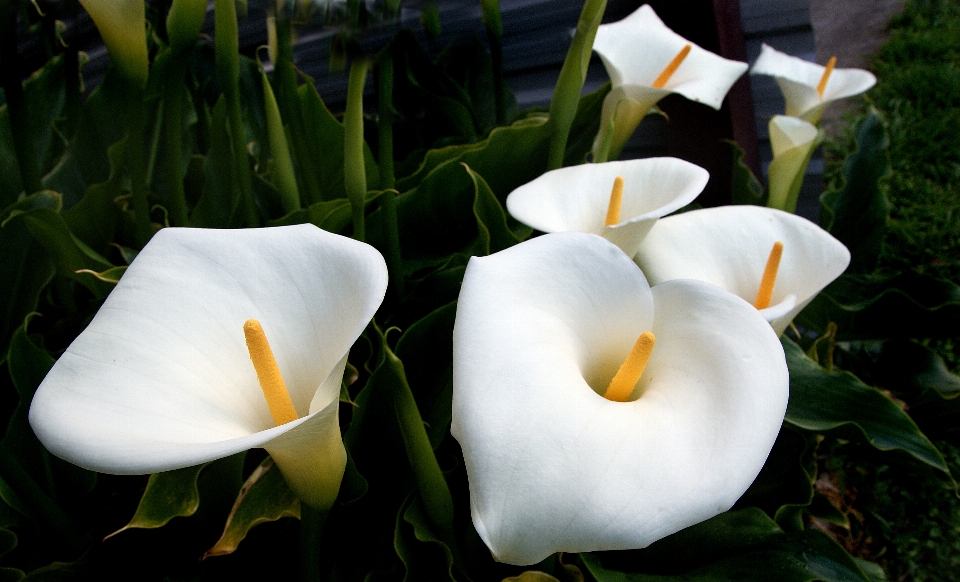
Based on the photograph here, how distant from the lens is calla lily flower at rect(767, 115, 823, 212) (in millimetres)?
704

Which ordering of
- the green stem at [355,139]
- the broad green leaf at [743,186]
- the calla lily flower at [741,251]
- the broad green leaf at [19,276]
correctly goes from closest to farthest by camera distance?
the green stem at [355,139], the calla lily flower at [741,251], the broad green leaf at [19,276], the broad green leaf at [743,186]

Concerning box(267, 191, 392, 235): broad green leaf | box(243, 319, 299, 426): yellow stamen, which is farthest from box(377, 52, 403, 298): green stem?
box(243, 319, 299, 426): yellow stamen

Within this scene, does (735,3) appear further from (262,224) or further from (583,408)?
(583,408)

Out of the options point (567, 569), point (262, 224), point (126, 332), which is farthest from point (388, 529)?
point (262, 224)

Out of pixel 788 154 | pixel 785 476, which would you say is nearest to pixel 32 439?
pixel 785 476

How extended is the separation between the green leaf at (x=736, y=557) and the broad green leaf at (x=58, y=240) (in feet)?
1.61

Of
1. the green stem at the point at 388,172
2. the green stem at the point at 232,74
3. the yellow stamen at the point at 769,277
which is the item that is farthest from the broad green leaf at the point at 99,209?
the yellow stamen at the point at 769,277

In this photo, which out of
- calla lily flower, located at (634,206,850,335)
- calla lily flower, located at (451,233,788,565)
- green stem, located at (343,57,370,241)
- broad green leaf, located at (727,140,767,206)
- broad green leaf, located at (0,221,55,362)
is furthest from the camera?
broad green leaf, located at (727,140,767,206)

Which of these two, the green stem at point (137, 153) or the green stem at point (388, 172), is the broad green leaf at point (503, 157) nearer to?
the green stem at point (388, 172)

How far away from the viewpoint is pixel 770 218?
1.74 ft

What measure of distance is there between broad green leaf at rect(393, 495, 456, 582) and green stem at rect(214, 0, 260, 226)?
0.32 m

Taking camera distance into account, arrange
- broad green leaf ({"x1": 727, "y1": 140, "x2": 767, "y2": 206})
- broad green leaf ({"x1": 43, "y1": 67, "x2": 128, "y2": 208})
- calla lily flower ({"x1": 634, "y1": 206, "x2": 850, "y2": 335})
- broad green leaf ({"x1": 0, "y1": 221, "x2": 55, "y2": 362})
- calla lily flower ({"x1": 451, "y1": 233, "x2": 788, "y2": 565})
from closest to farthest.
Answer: calla lily flower ({"x1": 451, "y1": 233, "x2": 788, "y2": 565}), calla lily flower ({"x1": 634, "y1": 206, "x2": 850, "y2": 335}), broad green leaf ({"x1": 0, "y1": 221, "x2": 55, "y2": 362}), broad green leaf ({"x1": 43, "y1": 67, "x2": 128, "y2": 208}), broad green leaf ({"x1": 727, "y1": 140, "x2": 767, "y2": 206})

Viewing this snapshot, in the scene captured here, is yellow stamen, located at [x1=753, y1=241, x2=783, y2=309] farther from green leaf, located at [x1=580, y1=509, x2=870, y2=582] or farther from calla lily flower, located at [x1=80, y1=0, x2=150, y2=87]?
calla lily flower, located at [x1=80, y1=0, x2=150, y2=87]

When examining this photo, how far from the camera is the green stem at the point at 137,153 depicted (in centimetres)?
50
